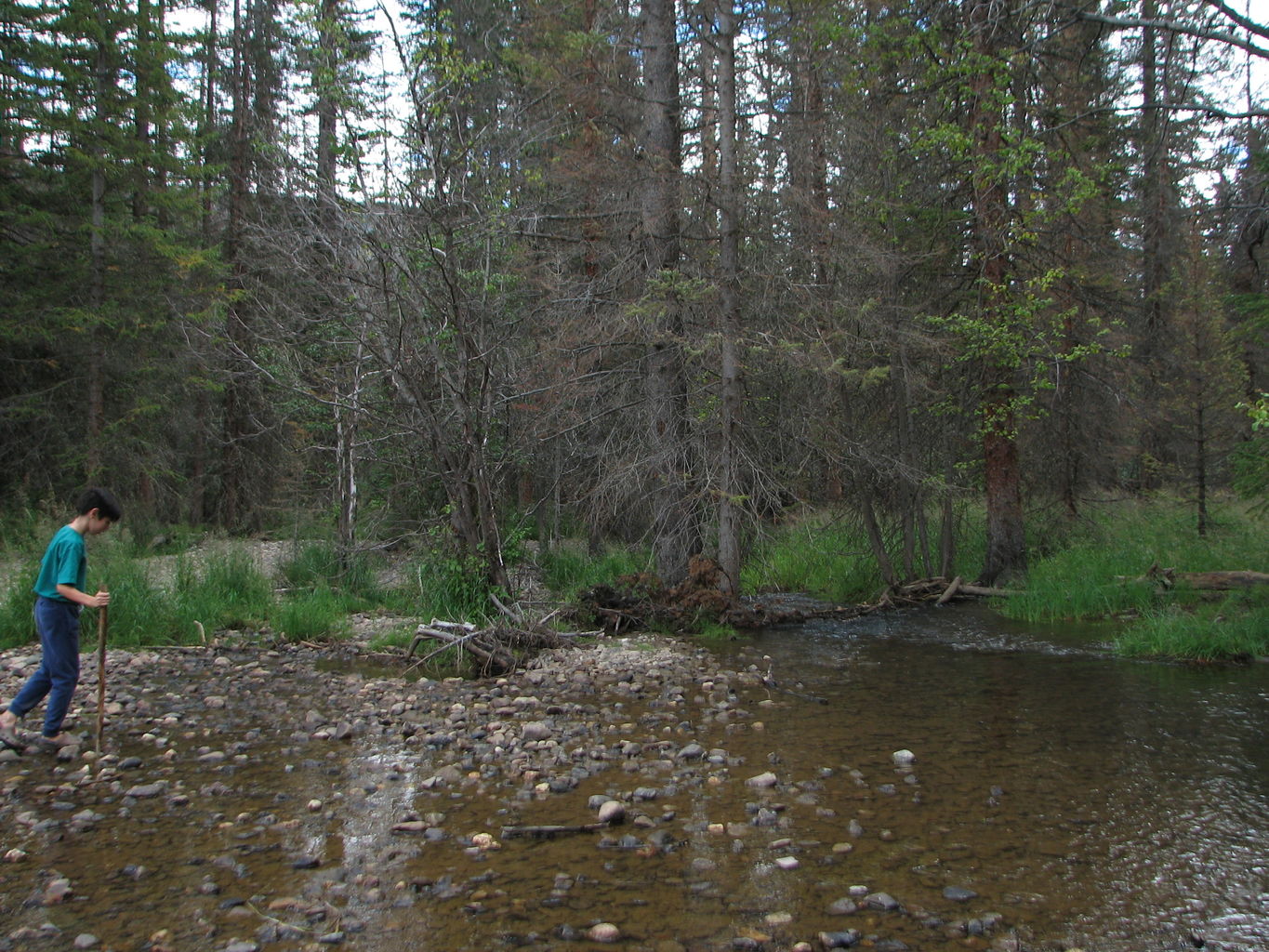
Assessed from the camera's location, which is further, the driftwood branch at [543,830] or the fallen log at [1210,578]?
the fallen log at [1210,578]

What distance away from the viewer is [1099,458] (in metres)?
16.4

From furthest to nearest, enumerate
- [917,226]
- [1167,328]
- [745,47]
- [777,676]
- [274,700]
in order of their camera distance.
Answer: [1167,328] < [917,226] < [745,47] < [777,676] < [274,700]

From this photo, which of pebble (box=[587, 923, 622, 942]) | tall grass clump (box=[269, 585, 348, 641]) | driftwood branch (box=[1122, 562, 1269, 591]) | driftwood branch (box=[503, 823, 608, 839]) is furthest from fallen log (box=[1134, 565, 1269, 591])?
tall grass clump (box=[269, 585, 348, 641])

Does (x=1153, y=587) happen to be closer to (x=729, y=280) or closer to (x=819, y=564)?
(x=819, y=564)

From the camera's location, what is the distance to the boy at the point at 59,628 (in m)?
6.04

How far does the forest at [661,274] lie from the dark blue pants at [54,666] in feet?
14.6

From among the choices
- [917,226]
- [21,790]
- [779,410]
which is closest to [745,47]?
[917,226]

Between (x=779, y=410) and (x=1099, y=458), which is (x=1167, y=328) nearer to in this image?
(x=1099, y=458)

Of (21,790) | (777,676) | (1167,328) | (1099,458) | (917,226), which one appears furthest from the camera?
(1167,328)

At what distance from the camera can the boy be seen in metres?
6.04

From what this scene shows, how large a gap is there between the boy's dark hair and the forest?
3.94 m

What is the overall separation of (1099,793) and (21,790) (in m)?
6.60

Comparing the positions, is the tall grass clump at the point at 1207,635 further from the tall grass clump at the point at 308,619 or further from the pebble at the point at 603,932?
the tall grass clump at the point at 308,619

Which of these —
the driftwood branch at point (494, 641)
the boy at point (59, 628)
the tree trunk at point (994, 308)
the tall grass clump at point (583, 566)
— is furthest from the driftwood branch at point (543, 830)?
the tree trunk at point (994, 308)
